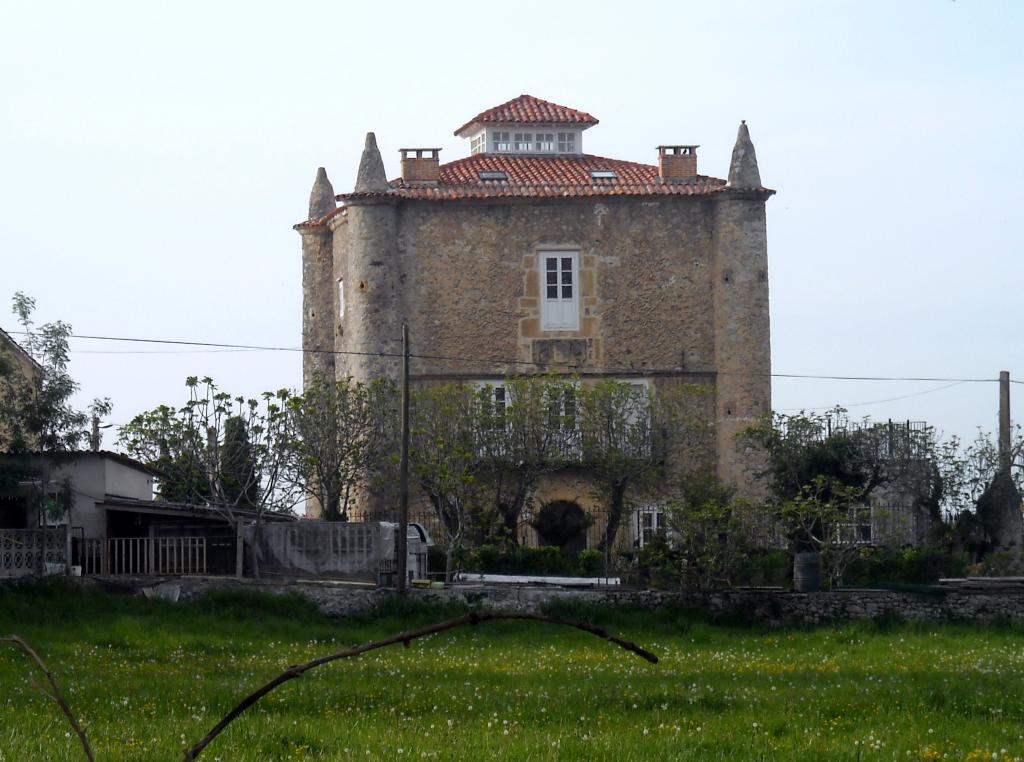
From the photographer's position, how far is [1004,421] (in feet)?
127

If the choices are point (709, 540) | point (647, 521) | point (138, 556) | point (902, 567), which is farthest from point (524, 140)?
point (138, 556)

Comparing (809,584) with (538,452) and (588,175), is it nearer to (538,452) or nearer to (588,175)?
(538,452)

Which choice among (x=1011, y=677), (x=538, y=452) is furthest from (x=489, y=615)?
(x=538, y=452)

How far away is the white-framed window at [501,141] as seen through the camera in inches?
1735

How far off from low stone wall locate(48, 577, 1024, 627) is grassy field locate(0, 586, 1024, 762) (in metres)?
0.62

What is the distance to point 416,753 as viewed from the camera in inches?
477

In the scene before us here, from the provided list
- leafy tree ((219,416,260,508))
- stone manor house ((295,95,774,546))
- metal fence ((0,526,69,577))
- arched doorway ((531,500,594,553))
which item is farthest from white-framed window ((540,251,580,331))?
metal fence ((0,526,69,577))

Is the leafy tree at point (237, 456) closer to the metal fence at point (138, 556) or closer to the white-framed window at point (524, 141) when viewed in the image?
the metal fence at point (138, 556)

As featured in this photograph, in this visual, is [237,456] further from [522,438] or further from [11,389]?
[522,438]

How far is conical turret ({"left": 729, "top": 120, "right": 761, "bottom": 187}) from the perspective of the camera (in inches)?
1569

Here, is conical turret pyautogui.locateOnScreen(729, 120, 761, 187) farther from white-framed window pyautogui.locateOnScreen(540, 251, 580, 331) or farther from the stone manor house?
white-framed window pyautogui.locateOnScreen(540, 251, 580, 331)

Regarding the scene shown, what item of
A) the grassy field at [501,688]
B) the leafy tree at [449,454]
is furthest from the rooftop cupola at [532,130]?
the grassy field at [501,688]

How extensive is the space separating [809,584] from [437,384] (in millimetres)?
13115

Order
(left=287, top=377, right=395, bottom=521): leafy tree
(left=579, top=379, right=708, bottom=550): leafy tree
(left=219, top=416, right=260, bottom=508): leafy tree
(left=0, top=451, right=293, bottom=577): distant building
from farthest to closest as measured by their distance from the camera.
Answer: (left=579, top=379, right=708, bottom=550): leafy tree
(left=287, top=377, right=395, bottom=521): leafy tree
(left=219, top=416, right=260, bottom=508): leafy tree
(left=0, top=451, right=293, bottom=577): distant building
